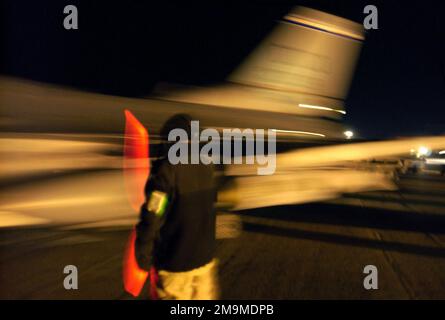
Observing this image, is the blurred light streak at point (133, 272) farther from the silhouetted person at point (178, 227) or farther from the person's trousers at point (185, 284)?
the person's trousers at point (185, 284)

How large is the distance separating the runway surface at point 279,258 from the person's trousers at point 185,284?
108 cm

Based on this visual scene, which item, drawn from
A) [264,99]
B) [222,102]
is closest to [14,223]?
[222,102]

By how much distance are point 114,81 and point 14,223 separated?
7.29 ft

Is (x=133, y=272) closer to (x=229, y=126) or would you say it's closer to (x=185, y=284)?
(x=185, y=284)

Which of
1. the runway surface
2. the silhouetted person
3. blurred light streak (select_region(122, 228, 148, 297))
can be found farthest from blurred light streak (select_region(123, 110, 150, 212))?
blurred light streak (select_region(122, 228, 148, 297))

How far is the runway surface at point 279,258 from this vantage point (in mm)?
3910

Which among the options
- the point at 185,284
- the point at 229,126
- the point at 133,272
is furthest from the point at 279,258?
the point at 133,272

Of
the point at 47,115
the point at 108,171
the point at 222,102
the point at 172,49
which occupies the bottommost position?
the point at 108,171

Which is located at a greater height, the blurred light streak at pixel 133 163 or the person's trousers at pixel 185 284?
the blurred light streak at pixel 133 163

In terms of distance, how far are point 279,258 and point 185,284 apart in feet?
8.50

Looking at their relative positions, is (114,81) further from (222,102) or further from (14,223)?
(14,223)

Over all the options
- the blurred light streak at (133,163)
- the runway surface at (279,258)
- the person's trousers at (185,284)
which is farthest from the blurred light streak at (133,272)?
the blurred light streak at (133,163)

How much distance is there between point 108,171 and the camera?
495cm

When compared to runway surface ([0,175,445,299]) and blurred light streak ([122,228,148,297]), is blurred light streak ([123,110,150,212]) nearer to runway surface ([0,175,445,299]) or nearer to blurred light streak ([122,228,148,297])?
→ runway surface ([0,175,445,299])
